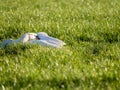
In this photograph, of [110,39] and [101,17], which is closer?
[110,39]

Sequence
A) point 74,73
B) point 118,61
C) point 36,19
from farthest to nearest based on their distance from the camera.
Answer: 1. point 36,19
2. point 118,61
3. point 74,73

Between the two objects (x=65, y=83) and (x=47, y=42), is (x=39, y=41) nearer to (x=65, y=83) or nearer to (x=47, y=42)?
(x=47, y=42)

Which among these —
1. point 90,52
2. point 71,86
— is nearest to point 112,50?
point 90,52

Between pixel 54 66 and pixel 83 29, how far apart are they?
166 inches

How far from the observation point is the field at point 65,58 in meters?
7.00

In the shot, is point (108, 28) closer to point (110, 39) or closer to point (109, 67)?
point (110, 39)

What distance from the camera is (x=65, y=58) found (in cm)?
870

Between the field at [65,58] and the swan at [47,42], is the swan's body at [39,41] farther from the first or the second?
the field at [65,58]

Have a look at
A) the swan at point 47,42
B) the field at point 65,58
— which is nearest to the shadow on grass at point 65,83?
the field at point 65,58

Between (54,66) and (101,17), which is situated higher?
(54,66)

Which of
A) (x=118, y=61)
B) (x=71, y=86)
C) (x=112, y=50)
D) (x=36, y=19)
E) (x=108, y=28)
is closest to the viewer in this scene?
(x=71, y=86)

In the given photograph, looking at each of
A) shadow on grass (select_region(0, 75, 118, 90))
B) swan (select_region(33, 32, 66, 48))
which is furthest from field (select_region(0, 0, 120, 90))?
swan (select_region(33, 32, 66, 48))

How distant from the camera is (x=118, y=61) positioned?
8.45 m

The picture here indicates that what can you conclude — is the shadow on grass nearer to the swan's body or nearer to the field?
the field
